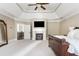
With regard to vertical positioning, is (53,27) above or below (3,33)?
above

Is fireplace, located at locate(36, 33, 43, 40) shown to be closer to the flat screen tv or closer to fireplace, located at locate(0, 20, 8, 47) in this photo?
the flat screen tv

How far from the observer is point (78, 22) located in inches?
229

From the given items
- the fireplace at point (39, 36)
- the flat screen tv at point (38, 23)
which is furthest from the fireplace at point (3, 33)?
the fireplace at point (39, 36)

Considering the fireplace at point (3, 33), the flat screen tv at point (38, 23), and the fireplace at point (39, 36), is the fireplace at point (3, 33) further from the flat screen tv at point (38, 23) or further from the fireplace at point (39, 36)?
the fireplace at point (39, 36)

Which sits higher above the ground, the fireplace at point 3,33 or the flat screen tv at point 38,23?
the flat screen tv at point 38,23

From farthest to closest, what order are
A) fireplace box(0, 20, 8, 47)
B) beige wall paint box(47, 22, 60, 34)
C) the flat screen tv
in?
beige wall paint box(47, 22, 60, 34)
the flat screen tv
fireplace box(0, 20, 8, 47)

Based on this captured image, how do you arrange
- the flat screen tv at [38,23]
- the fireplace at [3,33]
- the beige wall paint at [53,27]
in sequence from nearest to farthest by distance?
the fireplace at [3,33], the flat screen tv at [38,23], the beige wall paint at [53,27]

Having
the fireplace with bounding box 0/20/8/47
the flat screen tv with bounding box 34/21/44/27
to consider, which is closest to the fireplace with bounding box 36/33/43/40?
the flat screen tv with bounding box 34/21/44/27

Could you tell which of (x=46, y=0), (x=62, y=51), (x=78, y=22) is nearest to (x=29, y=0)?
(x=46, y=0)

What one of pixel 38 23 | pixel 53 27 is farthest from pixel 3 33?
pixel 53 27

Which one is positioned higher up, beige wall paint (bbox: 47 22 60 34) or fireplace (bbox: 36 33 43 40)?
beige wall paint (bbox: 47 22 60 34)

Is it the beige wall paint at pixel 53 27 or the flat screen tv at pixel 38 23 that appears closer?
the flat screen tv at pixel 38 23

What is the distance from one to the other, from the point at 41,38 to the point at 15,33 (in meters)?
2.03

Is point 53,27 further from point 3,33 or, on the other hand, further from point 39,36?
point 3,33
